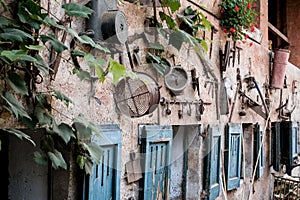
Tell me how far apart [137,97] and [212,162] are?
1479mm

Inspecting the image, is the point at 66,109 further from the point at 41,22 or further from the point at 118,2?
the point at 118,2

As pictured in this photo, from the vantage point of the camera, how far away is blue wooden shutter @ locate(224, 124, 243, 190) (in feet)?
14.7

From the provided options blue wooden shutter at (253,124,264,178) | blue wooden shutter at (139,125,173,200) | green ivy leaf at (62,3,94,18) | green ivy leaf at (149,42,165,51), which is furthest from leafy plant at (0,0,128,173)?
blue wooden shutter at (253,124,264,178)

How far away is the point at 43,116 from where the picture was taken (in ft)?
6.87

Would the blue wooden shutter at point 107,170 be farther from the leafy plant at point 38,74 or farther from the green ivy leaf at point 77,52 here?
the green ivy leaf at point 77,52

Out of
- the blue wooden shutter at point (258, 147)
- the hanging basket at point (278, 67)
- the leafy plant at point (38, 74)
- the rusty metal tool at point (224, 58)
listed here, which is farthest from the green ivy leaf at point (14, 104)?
the hanging basket at point (278, 67)

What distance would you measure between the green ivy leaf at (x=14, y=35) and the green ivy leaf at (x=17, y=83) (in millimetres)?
162

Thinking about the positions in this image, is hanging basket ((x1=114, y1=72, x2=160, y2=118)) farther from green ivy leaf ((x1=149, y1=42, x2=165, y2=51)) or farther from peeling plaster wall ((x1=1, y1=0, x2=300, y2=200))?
green ivy leaf ((x1=149, y1=42, x2=165, y2=51))

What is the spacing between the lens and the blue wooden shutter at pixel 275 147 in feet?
19.5

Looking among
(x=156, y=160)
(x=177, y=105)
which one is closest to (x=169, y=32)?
(x=177, y=105)

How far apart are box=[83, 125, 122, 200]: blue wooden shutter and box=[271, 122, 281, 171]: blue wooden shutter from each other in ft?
12.5

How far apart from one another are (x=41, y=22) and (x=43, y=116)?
0.46m

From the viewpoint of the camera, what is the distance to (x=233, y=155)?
15.2 feet

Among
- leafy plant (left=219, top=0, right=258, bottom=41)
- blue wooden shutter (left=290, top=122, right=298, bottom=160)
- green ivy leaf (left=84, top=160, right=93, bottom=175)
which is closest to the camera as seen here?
green ivy leaf (left=84, top=160, right=93, bottom=175)
